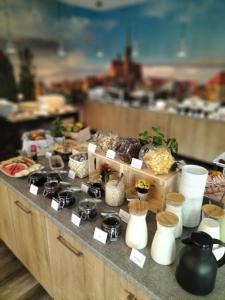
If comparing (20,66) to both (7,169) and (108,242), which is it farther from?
(108,242)

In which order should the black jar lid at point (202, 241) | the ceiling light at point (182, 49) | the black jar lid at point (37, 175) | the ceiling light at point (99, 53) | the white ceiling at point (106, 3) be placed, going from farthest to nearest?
the ceiling light at point (99, 53) → the white ceiling at point (106, 3) → the ceiling light at point (182, 49) → the black jar lid at point (37, 175) → the black jar lid at point (202, 241)

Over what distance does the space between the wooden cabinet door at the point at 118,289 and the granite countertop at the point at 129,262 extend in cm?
4

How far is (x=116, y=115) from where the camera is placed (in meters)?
4.65

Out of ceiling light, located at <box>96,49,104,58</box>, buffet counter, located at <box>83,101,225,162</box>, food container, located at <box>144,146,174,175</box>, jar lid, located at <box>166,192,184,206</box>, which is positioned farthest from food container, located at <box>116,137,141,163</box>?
ceiling light, located at <box>96,49,104,58</box>

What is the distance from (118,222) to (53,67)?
15.4 feet

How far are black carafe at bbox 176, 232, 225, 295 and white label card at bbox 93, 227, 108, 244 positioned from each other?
0.35 metres

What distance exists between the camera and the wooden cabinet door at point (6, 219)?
1593mm

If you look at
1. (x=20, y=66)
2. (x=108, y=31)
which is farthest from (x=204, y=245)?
(x=108, y=31)

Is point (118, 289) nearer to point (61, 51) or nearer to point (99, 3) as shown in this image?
point (61, 51)

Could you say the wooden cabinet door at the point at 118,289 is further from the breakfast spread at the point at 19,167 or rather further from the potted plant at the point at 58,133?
the potted plant at the point at 58,133

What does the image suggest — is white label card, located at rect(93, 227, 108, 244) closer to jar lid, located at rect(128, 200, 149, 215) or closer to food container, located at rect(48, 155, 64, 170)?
jar lid, located at rect(128, 200, 149, 215)

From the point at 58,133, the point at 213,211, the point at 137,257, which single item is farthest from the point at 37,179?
the point at 213,211

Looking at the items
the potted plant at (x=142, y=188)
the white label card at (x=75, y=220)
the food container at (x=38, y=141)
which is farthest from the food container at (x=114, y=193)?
the food container at (x=38, y=141)

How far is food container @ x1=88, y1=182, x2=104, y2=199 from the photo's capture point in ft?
4.37
